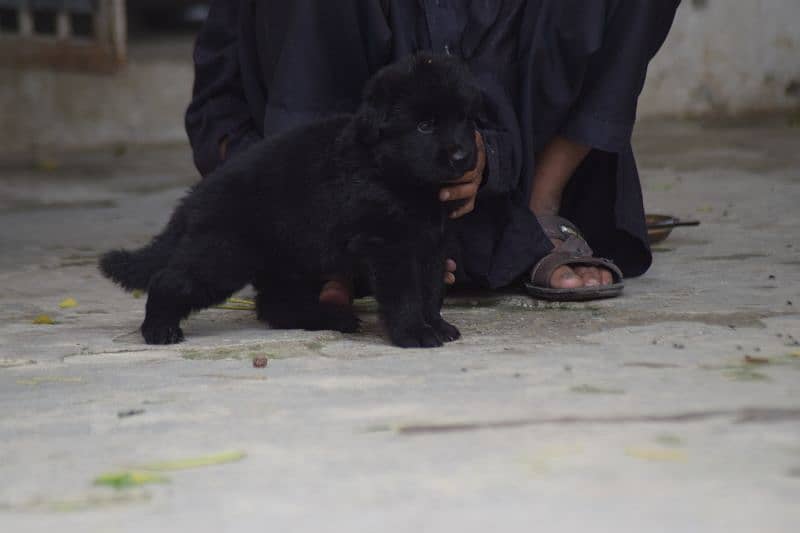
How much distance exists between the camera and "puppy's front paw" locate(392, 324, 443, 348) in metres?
2.96

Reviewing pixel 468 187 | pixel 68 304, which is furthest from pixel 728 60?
pixel 68 304

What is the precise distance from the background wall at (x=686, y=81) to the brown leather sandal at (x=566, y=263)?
443 cm

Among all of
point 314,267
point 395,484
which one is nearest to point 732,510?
point 395,484

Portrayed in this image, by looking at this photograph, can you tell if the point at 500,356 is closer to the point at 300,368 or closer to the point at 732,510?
the point at 300,368

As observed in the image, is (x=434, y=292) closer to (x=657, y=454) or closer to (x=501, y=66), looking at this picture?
(x=501, y=66)

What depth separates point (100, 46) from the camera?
25.8ft

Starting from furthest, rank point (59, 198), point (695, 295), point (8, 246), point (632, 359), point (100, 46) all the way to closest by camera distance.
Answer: point (100, 46)
point (59, 198)
point (8, 246)
point (695, 295)
point (632, 359)

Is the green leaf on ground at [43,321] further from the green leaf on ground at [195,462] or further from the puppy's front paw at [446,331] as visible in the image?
the green leaf on ground at [195,462]

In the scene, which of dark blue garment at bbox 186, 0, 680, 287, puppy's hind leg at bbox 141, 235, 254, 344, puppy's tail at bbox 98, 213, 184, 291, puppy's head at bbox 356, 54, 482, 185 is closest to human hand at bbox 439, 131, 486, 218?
dark blue garment at bbox 186, 0, 680, 287

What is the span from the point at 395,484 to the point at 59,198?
4.59 m

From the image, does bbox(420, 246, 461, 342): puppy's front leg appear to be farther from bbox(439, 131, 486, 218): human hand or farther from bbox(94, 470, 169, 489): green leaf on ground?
bbox(94, 470, 169, 489): green leaf on ground

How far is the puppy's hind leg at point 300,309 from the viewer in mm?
3291

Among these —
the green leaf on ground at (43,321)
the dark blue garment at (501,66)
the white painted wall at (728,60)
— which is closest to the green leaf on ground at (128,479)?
the green leaf on ground at (43,321)

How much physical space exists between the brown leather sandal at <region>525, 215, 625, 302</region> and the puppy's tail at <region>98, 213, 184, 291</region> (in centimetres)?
94
